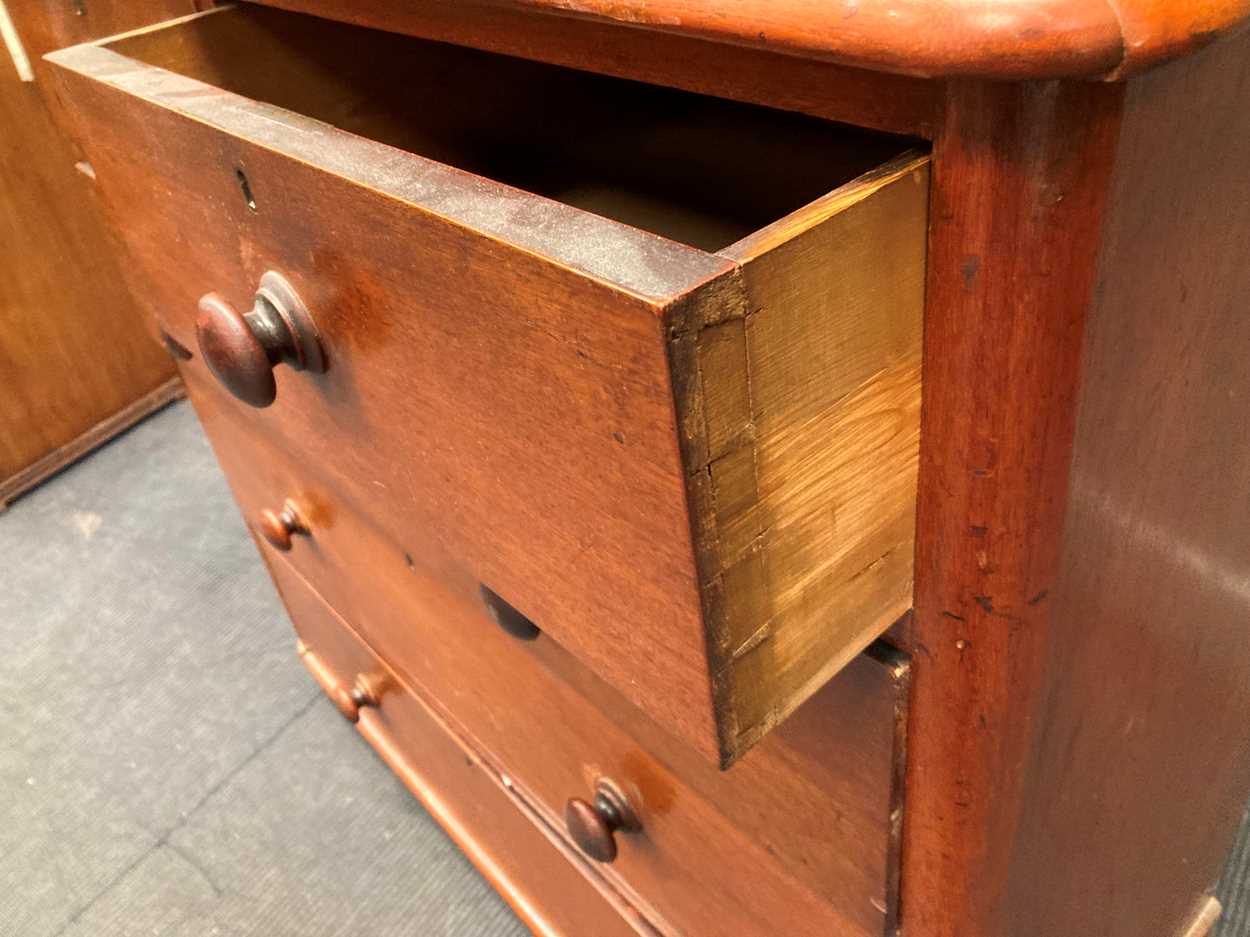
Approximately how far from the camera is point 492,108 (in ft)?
1.98

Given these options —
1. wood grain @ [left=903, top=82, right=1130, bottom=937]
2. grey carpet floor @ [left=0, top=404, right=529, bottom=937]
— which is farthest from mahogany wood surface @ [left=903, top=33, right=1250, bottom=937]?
grey carpet floor @ [left=0, top=404, right=529, bottom=937]

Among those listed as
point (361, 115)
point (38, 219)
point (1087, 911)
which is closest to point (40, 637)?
point (38, 219)

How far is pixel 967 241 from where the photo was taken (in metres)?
0.26

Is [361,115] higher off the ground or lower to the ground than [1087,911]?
higher

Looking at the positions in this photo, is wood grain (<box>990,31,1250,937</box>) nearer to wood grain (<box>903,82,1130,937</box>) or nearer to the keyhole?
wood grain (<box>903,82,1130,937</box>)

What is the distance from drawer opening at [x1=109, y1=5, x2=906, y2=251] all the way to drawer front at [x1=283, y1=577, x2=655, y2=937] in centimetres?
44

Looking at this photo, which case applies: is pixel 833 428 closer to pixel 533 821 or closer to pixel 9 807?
pixel 533 821

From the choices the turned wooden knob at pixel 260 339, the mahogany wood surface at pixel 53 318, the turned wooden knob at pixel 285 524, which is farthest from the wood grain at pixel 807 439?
the mahogany wood surface at pixel 53 318

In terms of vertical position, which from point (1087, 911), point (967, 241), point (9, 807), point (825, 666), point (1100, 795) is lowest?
point (9, 807)

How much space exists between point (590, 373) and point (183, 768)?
1.05 meters

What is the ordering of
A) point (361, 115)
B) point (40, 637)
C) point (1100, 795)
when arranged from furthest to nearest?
1. point (40, 637)
2. point (361, 115)
3. point (1100, 795)

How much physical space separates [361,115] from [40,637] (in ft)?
3.31

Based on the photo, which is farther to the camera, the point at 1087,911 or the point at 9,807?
the point at 9,807

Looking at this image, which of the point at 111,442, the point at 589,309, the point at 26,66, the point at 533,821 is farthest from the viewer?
the point at 111,442
